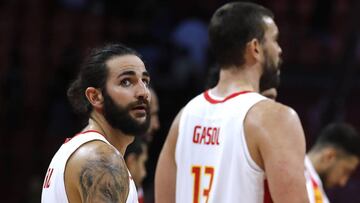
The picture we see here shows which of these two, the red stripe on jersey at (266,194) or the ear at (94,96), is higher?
the ear at (94,96)

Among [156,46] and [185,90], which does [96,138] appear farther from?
[156,46]

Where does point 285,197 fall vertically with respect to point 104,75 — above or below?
below

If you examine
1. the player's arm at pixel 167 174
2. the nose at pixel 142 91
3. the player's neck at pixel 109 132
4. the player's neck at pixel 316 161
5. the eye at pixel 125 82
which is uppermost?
the eye at pixel 125 82

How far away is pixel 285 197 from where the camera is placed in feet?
12.0

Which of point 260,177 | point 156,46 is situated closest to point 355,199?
point 156,46

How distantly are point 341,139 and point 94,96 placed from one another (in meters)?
2.95

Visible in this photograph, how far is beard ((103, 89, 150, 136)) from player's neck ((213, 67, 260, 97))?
682mm

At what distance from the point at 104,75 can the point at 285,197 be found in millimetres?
913

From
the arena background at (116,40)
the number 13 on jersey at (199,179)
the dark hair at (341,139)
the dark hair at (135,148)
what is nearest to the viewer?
the number 13 on jersey at (199,179)

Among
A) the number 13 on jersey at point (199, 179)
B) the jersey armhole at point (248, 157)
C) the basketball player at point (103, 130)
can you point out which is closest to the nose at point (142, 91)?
the basketball player at point (103, 130)

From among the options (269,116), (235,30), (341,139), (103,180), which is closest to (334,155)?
(341,139)

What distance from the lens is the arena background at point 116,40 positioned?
29.5ft

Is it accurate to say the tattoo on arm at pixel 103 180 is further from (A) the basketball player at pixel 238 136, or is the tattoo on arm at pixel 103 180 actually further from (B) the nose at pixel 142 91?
(A) the basketball player at pixel 238 136

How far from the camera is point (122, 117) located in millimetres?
3404
